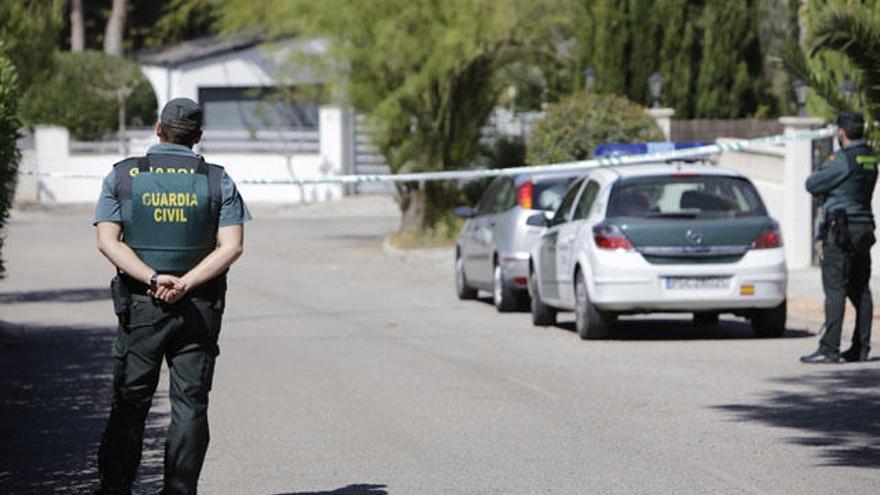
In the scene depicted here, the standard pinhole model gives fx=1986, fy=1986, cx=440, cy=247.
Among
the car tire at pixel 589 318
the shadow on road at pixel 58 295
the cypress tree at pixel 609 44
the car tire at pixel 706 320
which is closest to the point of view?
the car tire at pixel 589 318

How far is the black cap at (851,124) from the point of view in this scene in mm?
15008

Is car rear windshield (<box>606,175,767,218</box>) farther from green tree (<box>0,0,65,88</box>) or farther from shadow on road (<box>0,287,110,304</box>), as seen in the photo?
shadow on road (<box>0,287,110,304</box>)

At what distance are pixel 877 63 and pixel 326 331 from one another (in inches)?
260

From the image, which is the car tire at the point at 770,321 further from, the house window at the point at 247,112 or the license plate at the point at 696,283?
the house window at the point at 247,112

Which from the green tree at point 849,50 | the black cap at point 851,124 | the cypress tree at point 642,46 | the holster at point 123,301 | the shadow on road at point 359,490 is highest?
the cypress tree at point 642,46

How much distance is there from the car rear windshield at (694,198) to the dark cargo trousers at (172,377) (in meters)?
9.32

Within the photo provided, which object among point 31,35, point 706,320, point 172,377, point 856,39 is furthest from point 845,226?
point 31,35

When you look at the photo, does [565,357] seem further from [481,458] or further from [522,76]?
[522,76]

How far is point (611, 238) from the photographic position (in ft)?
56.2

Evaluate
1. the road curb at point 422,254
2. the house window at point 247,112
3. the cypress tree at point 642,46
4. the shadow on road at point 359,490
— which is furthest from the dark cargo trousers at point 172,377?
the house window at point 247,112

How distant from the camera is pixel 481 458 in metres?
10.3

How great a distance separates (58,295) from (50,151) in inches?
1069

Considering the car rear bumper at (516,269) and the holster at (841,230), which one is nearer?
the holster at (841,230)

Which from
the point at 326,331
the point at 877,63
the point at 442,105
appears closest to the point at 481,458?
the point at 877,63
